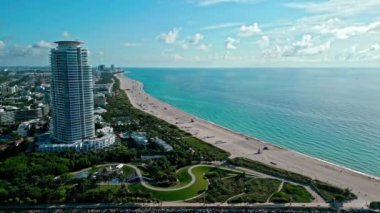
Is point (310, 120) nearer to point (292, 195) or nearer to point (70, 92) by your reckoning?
point (292, 195)

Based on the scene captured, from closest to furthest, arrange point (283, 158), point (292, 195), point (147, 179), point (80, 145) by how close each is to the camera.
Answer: point (292, 195) < point (147, 179) < point (80, 145) < point (283, 158)

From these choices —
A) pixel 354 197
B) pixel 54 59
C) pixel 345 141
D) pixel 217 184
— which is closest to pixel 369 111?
pixel 345 141

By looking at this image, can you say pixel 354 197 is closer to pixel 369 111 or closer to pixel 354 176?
pixel 354 176

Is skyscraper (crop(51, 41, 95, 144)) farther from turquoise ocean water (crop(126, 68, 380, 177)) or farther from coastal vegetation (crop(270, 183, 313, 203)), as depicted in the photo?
turquoise ocean water (crop(126, 68, 380, 177))

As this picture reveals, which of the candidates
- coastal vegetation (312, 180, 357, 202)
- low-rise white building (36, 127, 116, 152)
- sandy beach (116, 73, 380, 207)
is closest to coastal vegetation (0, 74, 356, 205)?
coastal vegetation (312, 180, 357, 202)

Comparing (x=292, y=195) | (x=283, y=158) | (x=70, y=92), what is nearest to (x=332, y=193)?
(x=292, y=195)

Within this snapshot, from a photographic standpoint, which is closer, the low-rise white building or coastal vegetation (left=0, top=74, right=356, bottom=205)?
coastal vegetation (left=0, top=74, right=356, bottom=205)

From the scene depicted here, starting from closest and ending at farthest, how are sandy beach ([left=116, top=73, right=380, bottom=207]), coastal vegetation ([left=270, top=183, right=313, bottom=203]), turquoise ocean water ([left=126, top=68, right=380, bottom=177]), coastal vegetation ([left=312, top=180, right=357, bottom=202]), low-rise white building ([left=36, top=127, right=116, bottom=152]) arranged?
coastal vegetation ([left=270, top=183, right=313, bottom=203]) < coastal vegetation ([left=312, top=180, right=357, bottom=202]) < sandy beach ([left=116, top=73, right=380, bottom=207]) < low-rise white building ([left=36, top=127, right=116, bottom=152]) < turquoise ocean water ([left=126, top=68, right=380, bottom=177])

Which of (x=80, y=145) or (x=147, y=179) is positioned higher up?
(x=80, y=145)
